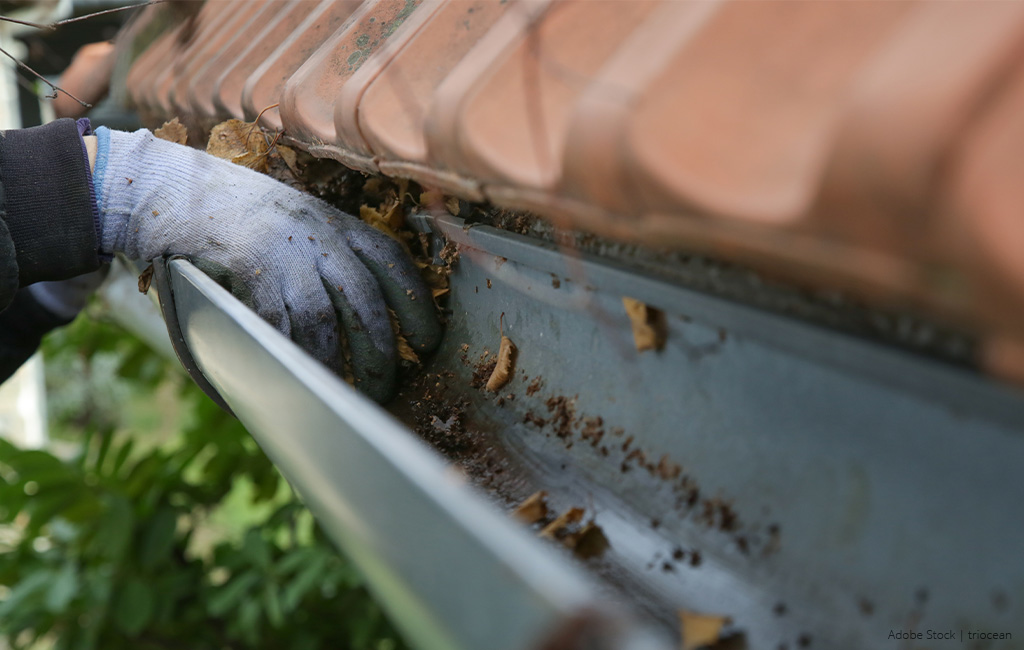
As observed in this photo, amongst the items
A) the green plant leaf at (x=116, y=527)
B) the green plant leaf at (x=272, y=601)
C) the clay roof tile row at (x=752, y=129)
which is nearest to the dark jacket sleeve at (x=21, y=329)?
the green plant leaf at (x=116, y=527)

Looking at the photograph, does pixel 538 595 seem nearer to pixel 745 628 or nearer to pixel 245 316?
pixel 745 628

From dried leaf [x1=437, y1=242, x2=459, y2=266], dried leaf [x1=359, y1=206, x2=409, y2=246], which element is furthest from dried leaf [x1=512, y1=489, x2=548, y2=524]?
dried leaf [x1=359, y1=206, x2=409, y2=246]

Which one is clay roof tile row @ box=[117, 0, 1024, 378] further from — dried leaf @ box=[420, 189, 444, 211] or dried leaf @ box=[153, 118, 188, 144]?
dried leaf @ box=[153, 118, 188, 144]

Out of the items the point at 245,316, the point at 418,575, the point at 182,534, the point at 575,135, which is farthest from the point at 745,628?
the point at 182,534

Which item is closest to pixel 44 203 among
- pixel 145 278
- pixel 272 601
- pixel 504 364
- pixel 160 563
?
pixel 145 278

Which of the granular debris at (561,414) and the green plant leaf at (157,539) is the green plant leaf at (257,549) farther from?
the granular debris at (561,414)

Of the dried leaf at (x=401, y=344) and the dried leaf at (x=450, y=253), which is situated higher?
the dried leaf at (x=450, y=253)

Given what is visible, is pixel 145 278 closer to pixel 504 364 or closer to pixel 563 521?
pixel 504 364

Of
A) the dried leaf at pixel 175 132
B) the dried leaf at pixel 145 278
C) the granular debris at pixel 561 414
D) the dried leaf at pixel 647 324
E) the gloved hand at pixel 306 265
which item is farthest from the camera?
the dried leaf at pixel 175 132
